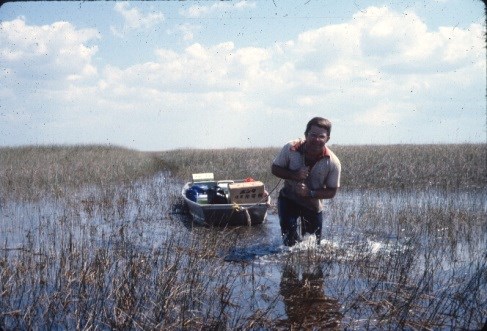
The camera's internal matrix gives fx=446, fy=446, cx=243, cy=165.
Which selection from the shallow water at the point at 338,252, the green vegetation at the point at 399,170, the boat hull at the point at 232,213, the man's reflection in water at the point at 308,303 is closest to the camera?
the man's reflection in water at the point at 308,303

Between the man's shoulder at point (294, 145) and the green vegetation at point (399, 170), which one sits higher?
the man's shoulder at point (294, 145)

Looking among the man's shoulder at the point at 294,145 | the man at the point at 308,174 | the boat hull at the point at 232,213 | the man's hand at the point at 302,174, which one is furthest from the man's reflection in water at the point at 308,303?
the boat hull at the point at 232,213

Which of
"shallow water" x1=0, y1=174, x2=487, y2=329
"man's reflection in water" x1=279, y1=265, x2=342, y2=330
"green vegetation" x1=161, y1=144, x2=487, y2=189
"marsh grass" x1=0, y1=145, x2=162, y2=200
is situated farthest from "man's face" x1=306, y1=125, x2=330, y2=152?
"green vegetation" x1=161, y1=144, x2=487, y2=189

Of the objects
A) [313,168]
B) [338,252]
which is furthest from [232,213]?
[313,168]

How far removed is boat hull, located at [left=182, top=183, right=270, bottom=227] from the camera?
913cm

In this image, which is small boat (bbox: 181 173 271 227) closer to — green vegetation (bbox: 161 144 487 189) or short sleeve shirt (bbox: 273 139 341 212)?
short sleeve shirt (bbox: 273 139 341 212)

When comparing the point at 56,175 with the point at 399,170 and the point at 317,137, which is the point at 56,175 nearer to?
the point at 317,137

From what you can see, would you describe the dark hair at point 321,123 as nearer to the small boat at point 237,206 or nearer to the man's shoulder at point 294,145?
the man's shoulder at point 294,145

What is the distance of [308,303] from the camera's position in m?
5.07

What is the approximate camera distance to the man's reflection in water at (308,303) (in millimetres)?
4433

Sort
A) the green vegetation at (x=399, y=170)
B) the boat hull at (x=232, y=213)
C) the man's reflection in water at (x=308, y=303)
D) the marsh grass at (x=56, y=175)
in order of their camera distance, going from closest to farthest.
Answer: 1. the man's reflection in water at (x=308, y=303)
2. the boat hull at (x=232, y=213)
3. the marsh grass at (x=56, y=175)
4. the green vegetation at (x=399, y=170)

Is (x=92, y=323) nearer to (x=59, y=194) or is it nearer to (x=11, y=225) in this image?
(x=11, y=225)

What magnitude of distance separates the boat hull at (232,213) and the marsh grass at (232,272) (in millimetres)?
460

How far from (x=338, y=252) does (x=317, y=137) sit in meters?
1.89
